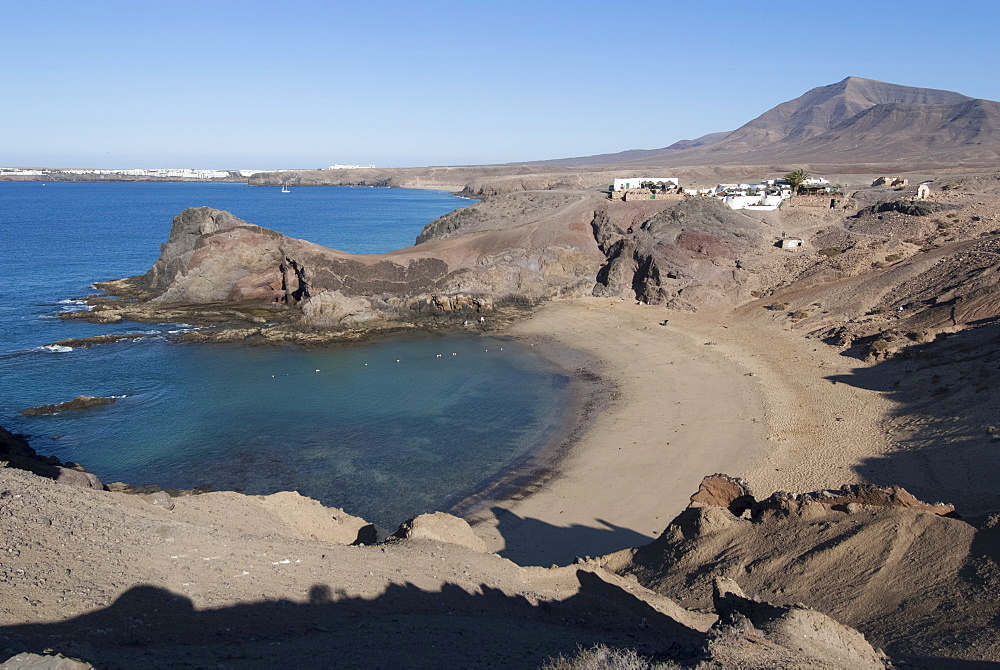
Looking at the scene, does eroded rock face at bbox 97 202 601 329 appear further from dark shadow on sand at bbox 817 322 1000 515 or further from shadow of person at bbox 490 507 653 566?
shadow of person at bbox 490 507 653 566

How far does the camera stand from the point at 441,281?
141 ft

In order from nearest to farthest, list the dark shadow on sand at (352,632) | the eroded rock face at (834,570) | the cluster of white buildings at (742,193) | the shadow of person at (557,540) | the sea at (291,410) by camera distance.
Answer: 1. the dark shadow on sand at (352,632)
2. the eroded rock face at (834,570)
3. the shadow of person at (557,540)
4. the sea at (291,410)
5. the cluster of white buildings at (742,193)

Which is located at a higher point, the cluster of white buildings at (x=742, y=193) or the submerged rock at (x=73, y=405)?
the cluster of white buildings at (x=742, y=193)

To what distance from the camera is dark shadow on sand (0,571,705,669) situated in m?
7.43

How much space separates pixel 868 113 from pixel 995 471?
666 feet

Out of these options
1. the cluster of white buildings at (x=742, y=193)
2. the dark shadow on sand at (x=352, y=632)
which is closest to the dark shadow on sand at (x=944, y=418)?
the dark shadow on sand at (x=352, y=632)

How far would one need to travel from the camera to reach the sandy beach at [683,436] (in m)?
18.4

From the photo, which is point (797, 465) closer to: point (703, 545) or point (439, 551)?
point (703, 545)

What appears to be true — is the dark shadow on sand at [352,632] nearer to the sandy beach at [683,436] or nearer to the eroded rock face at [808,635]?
the eroded rock face at [808,635]

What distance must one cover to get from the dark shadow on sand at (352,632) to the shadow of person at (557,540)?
19.4ft

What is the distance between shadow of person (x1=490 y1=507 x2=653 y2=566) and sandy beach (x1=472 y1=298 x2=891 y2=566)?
0.03 m

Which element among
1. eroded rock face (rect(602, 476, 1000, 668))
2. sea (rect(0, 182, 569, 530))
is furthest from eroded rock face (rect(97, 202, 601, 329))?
eroded rock face (rect(602, 476, 1000, 668))

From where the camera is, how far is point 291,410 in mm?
27297

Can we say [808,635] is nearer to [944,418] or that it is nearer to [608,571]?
[608,571]
